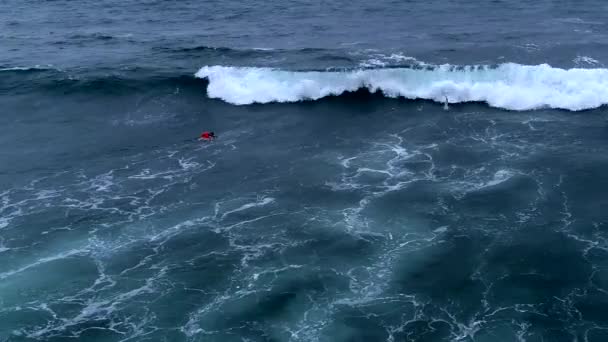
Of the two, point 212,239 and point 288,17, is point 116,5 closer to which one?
point 288,17

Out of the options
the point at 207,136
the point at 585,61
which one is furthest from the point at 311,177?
the point at 585,61

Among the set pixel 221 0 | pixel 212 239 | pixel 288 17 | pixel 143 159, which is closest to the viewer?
pixel 212 239

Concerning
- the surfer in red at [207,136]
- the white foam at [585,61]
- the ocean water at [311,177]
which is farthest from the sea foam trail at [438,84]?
the surfer in red at [207,136]

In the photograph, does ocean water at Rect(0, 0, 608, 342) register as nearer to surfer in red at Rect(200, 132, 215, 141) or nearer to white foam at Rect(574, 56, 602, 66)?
white foam at Rect(574, 56, 602, 66)

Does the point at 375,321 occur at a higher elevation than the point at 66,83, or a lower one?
lower

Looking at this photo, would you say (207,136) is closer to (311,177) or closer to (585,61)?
(311,177)

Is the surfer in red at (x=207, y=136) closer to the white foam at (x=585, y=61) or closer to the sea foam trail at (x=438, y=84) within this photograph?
the sea foam trail at (x=438, y=84)

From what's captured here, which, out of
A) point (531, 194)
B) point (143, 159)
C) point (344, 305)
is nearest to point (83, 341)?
point (344, 305)

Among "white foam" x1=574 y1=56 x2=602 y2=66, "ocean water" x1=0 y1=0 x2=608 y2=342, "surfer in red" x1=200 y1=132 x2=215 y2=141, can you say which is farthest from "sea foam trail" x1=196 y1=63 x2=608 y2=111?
"surfer in red" x1=200 y1=132 x2=215 y2=141
